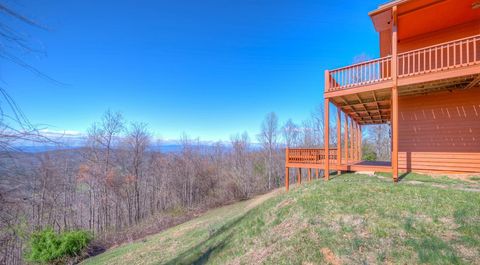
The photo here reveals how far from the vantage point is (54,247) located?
11125 millimetres

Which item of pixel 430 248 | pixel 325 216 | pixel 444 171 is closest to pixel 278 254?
pixel 325 216

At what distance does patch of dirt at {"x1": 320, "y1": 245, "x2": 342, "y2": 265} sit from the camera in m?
3.93

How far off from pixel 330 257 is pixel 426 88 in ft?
24.1

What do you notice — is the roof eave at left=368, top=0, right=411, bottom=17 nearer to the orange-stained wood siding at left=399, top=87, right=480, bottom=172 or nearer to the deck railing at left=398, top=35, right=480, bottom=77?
the deck railing at left=398, top=35, right=480, bottom=77

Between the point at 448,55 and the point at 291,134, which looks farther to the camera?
the point at 291,134

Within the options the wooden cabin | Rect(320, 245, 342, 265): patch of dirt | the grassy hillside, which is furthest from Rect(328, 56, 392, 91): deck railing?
Rect(320, 245, 342, 265): patch of dirt

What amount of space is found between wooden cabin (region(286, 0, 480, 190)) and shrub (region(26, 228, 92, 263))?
45.5 ft

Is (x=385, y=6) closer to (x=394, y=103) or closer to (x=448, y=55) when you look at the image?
(x=448, y=55)

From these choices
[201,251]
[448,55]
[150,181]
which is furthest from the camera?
[150,181]

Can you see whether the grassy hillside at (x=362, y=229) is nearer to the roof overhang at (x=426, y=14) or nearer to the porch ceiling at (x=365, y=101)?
the porch ceiling at (x=365, y=101)

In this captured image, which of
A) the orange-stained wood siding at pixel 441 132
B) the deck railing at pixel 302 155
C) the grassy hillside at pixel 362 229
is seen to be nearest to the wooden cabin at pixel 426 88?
the orange-stained wood siding at pixel 441 132

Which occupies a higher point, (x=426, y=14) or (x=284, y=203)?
Answer: (x=426, y=14)

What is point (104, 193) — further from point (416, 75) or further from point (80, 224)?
point (416, 75)

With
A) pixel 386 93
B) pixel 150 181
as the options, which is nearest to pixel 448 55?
pixel 386 93
